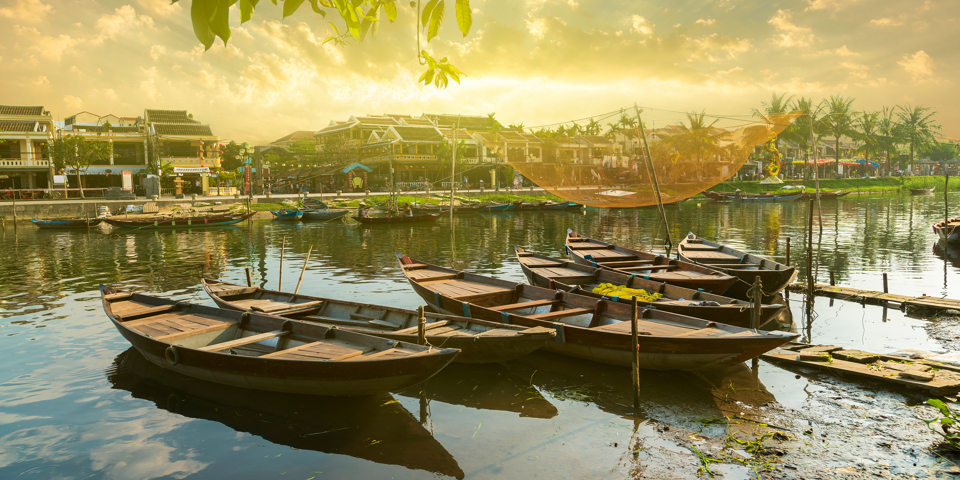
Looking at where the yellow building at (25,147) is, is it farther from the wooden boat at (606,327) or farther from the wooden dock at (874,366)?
the wooden dock at (874,366)

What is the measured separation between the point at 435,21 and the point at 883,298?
1357 centimetres

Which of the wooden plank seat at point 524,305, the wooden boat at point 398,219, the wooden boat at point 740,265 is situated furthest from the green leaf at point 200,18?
the wooden boat at point 398,219

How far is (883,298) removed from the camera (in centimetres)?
1248

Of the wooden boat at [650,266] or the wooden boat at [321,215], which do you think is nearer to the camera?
the wooden boat at [650,266]

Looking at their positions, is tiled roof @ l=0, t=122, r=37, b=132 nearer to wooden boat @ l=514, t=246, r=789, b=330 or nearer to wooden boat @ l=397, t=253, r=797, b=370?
wooden boat @ l=514, t=246, r=789, b=330

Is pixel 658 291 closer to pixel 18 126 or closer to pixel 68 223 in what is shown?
pixel 68 223

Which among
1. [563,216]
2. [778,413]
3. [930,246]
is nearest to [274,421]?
[778,413]

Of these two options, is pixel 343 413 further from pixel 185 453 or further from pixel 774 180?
pixel 774 180

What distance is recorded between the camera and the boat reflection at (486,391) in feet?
25.5

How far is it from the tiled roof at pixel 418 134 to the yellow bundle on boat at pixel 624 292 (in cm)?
4918

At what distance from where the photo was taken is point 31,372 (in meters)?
9.62

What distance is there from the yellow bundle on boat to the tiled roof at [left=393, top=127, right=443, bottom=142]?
161ft

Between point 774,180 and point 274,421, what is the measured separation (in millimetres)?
70149

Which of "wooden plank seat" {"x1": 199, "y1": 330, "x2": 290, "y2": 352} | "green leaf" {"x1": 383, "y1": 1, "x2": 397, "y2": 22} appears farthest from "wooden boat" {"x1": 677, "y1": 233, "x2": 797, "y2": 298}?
"green leaf" {"x1": 383, "y1": 1, "x2": 397, "y2": 22}
